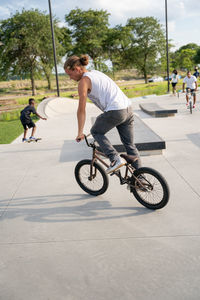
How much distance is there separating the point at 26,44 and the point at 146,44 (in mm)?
30867

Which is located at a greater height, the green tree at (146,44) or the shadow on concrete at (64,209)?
the green tree at (146,44)

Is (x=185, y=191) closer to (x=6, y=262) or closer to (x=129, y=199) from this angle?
(x=129, y=199)

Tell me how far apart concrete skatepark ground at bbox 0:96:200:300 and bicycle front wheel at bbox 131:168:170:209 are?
0.41 ft

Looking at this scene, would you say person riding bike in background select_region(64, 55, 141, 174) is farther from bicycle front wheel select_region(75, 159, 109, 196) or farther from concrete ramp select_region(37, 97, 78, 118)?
concrete ramp select_region(37, 97, 78, 118)

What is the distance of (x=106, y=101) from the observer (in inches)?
145

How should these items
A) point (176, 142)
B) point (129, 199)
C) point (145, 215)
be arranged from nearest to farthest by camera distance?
point (145, 215) → point (129, 199) → point (176, 142)

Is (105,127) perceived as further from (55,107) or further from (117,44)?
(117,44)

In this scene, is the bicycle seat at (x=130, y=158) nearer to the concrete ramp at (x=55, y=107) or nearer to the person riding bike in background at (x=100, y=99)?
the person riding bike in background at (x=100, y=99)

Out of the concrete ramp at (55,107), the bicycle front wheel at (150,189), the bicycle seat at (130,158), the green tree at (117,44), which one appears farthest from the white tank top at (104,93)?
the green tree at (117,44)

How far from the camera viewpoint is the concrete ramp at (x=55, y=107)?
14.8m

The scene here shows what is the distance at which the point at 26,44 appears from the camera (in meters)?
47.2

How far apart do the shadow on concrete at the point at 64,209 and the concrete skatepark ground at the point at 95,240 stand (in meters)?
0.01

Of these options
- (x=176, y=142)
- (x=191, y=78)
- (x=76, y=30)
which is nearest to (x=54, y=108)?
(x=191, y=78)

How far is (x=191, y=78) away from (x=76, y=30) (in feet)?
181
